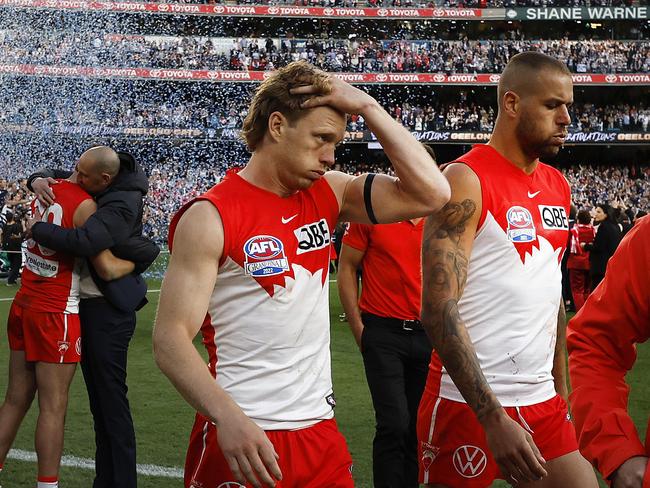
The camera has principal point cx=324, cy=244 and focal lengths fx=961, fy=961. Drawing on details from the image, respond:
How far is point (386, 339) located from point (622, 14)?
44.1 meters

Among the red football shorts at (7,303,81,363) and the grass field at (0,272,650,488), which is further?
the grass field at (0,272,650,488)

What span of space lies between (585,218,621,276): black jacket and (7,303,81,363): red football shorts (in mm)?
10273

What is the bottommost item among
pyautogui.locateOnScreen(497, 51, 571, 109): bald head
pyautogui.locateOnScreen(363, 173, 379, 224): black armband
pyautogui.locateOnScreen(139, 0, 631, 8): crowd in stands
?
pyautogui.locateOnScreen(363, 173, 379, 224): black armband

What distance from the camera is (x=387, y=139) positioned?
9.43ft

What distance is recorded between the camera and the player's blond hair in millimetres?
2799

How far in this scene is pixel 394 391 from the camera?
5070mm

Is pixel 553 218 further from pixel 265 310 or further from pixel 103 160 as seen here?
pixel 103 160

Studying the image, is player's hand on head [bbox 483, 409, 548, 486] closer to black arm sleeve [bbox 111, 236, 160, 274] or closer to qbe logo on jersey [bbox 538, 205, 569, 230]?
qbe logo on jersey [bbox 538, 205, 569, 230]

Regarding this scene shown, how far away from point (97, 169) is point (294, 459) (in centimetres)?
263

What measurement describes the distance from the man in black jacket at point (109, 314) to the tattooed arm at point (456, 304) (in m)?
2.03

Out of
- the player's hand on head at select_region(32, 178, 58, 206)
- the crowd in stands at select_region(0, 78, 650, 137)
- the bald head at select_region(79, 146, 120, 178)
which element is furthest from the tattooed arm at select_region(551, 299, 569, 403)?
the crowd in stands at select_region(0, 78, 650, 137)

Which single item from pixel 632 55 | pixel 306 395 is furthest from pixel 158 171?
pixel 306 395

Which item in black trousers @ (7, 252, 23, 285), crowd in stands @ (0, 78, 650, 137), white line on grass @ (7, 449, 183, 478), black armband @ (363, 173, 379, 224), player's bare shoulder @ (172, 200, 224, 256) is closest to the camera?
player's bare shoulder @ (172, 200, 224, 256)

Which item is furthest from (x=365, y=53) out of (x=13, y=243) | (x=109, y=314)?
(x=109, y=314)
